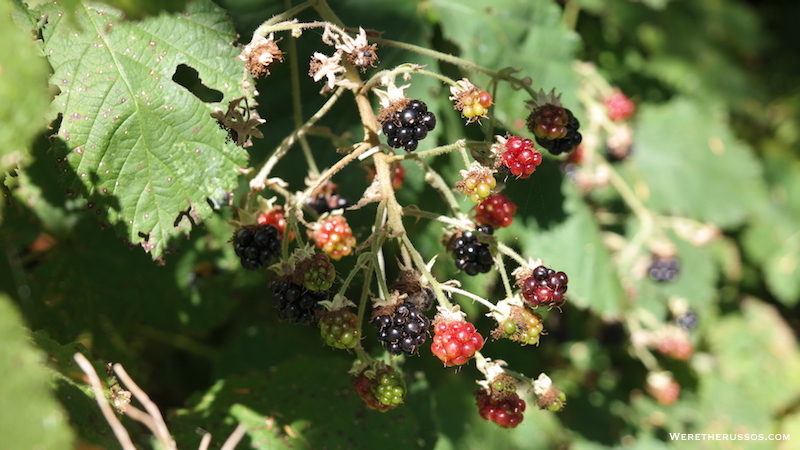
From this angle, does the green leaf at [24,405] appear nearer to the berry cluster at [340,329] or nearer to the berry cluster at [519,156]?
the berry cluster at [340,329]

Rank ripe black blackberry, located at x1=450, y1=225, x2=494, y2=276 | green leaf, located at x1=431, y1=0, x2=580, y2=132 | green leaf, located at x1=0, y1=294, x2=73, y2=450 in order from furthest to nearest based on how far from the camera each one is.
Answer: green leaf, located at x1=431, y1=0, x2=580, y2=132 → ripe black blackberry, located at x1=450, y1=225, x2=494, y2=276 → green leaf, located at x1=0, y1=294, x2=73, y2=450

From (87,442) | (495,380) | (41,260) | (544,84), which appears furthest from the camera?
(544,84)

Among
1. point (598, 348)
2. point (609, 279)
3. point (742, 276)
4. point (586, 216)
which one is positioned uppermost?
point (586, 216)

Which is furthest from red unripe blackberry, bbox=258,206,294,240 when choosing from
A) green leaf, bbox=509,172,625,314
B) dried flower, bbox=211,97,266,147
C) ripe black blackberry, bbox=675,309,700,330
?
ripe black blackberry, bbox=675,309,700,330

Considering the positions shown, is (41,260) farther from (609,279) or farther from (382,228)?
(609,279)

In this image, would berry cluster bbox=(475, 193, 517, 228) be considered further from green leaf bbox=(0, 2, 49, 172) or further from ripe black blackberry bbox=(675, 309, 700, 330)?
ripe black blackberry bbox=(675, 309, 700, 330)

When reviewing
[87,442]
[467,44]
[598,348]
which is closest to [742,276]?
[598,348]

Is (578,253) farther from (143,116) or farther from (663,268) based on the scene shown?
(143,116)
